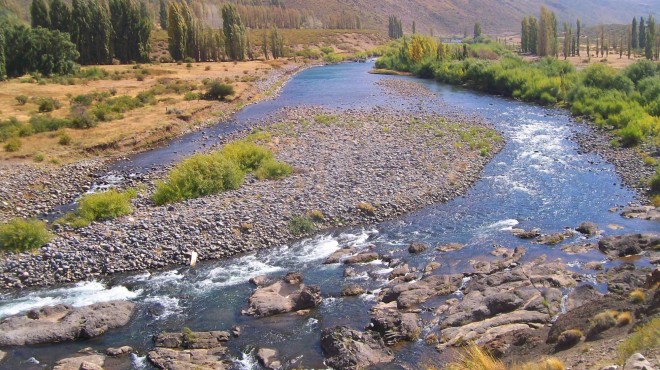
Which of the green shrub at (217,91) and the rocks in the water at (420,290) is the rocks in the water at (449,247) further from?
the green shrub at (217,91)

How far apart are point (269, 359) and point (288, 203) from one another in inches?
445

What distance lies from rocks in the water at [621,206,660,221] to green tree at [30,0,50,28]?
244ft

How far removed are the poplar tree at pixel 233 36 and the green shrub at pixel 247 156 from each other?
74.3m

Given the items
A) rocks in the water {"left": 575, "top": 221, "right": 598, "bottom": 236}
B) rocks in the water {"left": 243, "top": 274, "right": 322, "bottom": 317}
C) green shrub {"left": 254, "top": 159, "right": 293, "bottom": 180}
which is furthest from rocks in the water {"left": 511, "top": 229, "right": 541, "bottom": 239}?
green shrub {"left": 254, "top": 159, "right": 293, "bottom": 180}

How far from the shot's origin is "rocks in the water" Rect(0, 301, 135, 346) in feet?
54.8

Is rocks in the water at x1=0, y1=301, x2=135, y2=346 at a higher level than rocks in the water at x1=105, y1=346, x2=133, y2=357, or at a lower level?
higher

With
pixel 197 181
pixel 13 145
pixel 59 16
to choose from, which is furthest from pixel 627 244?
pixel 59 16

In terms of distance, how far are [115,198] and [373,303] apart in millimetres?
13553

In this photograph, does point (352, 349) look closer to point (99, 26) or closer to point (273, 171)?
point (273, 171)

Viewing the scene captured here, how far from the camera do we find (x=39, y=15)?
246ft

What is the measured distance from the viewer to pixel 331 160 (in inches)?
1309

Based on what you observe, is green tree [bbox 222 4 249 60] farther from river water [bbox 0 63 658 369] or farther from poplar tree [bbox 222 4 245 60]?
river water [bbox 0 63 658 369]

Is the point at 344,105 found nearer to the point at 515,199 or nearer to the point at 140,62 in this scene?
the point at 515,199

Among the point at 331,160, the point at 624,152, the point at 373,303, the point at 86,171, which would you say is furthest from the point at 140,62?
the point at 373,303
